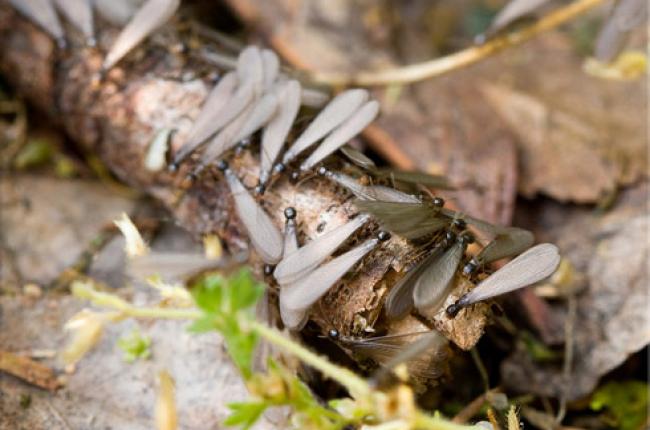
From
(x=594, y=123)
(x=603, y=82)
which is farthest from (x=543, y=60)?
(x=594, y=123)

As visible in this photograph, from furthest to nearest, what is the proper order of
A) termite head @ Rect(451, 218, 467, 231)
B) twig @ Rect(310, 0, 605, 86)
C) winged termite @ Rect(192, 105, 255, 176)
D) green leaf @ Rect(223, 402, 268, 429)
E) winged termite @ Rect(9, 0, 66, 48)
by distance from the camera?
1. twig @ Rect(310, 0, 605, 86)
2. winged termite @ Rect(9, 0, 66, 48)
3. winged termite @ Rect(192, 105, 255, 176)
4. termite head @ Rect(451, 218, 467, 231)
5. green leaf @ Rect(223, 402, 268, 429)

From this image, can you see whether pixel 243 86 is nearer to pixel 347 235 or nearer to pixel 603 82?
pixel 347 235

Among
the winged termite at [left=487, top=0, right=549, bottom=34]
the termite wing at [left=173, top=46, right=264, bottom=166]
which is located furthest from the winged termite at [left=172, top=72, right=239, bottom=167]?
the winged termite at [left=487, top=0, right=549, bottom=34]

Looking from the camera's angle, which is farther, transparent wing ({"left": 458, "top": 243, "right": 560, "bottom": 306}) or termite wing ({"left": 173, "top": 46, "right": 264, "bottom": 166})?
termite wing ({"left": 173, "top": 46, "right": 264, "bottom": 166})

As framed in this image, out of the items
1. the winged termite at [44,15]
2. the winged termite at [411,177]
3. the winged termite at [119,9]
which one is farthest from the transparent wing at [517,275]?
the winged termite at [44,15]

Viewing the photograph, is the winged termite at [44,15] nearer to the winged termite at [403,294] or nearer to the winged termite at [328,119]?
the winged termite at [328,119]

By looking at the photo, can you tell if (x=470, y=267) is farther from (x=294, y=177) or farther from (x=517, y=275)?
(x=294, y=177)

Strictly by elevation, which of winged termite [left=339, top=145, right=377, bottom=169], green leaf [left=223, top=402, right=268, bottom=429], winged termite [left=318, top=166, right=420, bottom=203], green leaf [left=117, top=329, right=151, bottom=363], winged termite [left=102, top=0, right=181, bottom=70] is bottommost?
green leaf [left=117, top=329, right=151, bottom=363]

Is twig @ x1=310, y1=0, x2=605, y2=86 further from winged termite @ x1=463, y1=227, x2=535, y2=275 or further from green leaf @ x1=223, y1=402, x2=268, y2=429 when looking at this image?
green leaf @ x1=223, y1=402, x2=268, y2=429
